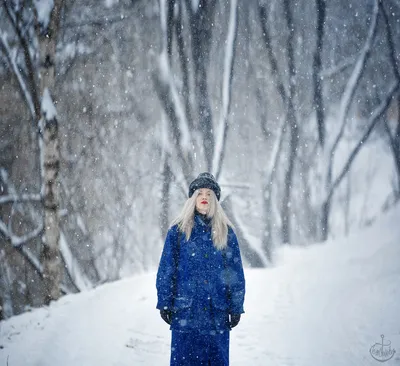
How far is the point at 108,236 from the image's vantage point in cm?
1055

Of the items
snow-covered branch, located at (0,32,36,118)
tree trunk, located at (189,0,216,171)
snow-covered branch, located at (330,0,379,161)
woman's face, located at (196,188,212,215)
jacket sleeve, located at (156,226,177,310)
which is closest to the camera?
jacket sleeve, located at (156,226,177,310)

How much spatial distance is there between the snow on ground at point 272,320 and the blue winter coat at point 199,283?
4.75 ft

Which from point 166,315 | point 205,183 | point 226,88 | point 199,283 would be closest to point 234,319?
point 199,283

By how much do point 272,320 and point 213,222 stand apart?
8.25 ft

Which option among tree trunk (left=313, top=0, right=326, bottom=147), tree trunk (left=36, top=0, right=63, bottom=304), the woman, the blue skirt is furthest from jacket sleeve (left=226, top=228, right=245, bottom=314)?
tree trunk (left=313, top=0, right=326, bottom=147)

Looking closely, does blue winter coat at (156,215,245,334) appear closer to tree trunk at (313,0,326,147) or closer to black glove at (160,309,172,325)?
black glove at (160,309,172,325)

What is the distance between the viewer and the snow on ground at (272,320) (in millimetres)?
3842

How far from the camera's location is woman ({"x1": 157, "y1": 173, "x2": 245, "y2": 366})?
265cm

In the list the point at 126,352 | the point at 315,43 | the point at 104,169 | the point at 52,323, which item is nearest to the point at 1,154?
the point at 104,169

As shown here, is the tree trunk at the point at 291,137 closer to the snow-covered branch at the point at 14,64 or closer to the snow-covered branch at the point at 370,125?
the snow-covered branch at the point at 370,125

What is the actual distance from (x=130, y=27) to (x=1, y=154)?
3.96m

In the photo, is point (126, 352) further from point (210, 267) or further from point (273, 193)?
point (273, 193)

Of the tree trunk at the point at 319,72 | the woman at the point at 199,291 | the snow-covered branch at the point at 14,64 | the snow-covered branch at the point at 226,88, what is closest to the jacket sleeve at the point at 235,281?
the woman at the point at 199,291

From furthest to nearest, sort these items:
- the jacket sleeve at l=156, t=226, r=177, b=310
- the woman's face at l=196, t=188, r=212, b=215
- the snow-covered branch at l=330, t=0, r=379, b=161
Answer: the snow-covered branch at l=330, t=0, r=379, b=161 → the woman's face at l=196, t=188, r=212, b=215 → the jacket sleeve at l=156, t=226, r=177, b=310
